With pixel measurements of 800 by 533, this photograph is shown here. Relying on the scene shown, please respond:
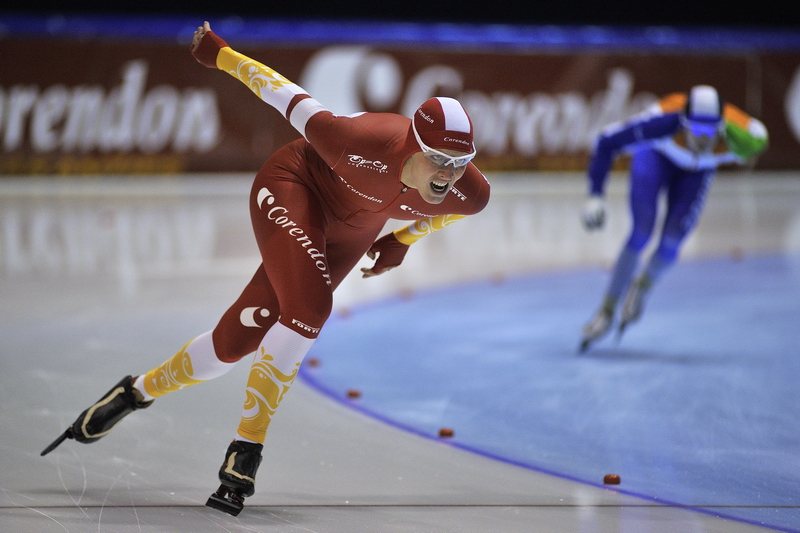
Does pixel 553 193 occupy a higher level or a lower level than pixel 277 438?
higher

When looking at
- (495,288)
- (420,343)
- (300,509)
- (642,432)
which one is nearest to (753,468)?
(642,432)

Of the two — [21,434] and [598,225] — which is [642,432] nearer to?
[598,225]

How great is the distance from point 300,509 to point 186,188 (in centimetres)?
912

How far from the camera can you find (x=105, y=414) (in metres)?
2.88

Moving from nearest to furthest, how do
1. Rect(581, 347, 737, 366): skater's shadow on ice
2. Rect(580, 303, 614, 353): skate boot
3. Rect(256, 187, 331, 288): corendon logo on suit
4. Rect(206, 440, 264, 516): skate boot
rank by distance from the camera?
Rect(206, 440, 264, 516): skate boot < Rect(256, 187, 331, 288): corendon logo on suit < Rect(581, 347, 737, 366): skater's shadow on ice < Rect(580, 303, 614, 353): skate boot

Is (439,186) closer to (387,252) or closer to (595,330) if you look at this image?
(387,252)

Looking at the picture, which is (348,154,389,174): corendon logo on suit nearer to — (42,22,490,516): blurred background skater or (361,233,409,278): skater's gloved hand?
(42,22,490,516): blurred background skater

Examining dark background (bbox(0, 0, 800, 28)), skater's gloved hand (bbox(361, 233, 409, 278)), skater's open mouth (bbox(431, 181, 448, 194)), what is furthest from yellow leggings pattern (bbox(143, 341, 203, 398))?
dark background (bbox(0, 0, 800, 28))

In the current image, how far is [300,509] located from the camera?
2.63 m

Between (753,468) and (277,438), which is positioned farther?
(277,438)

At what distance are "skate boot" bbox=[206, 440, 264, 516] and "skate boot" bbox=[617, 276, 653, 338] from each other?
Result: 3014 mm

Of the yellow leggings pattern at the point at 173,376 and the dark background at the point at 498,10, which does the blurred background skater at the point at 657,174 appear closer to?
the yellow leggings pattern at the point at 173,376

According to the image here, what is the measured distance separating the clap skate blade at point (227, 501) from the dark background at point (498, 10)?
42.2ft

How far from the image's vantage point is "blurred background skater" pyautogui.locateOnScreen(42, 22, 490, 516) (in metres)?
2.51
